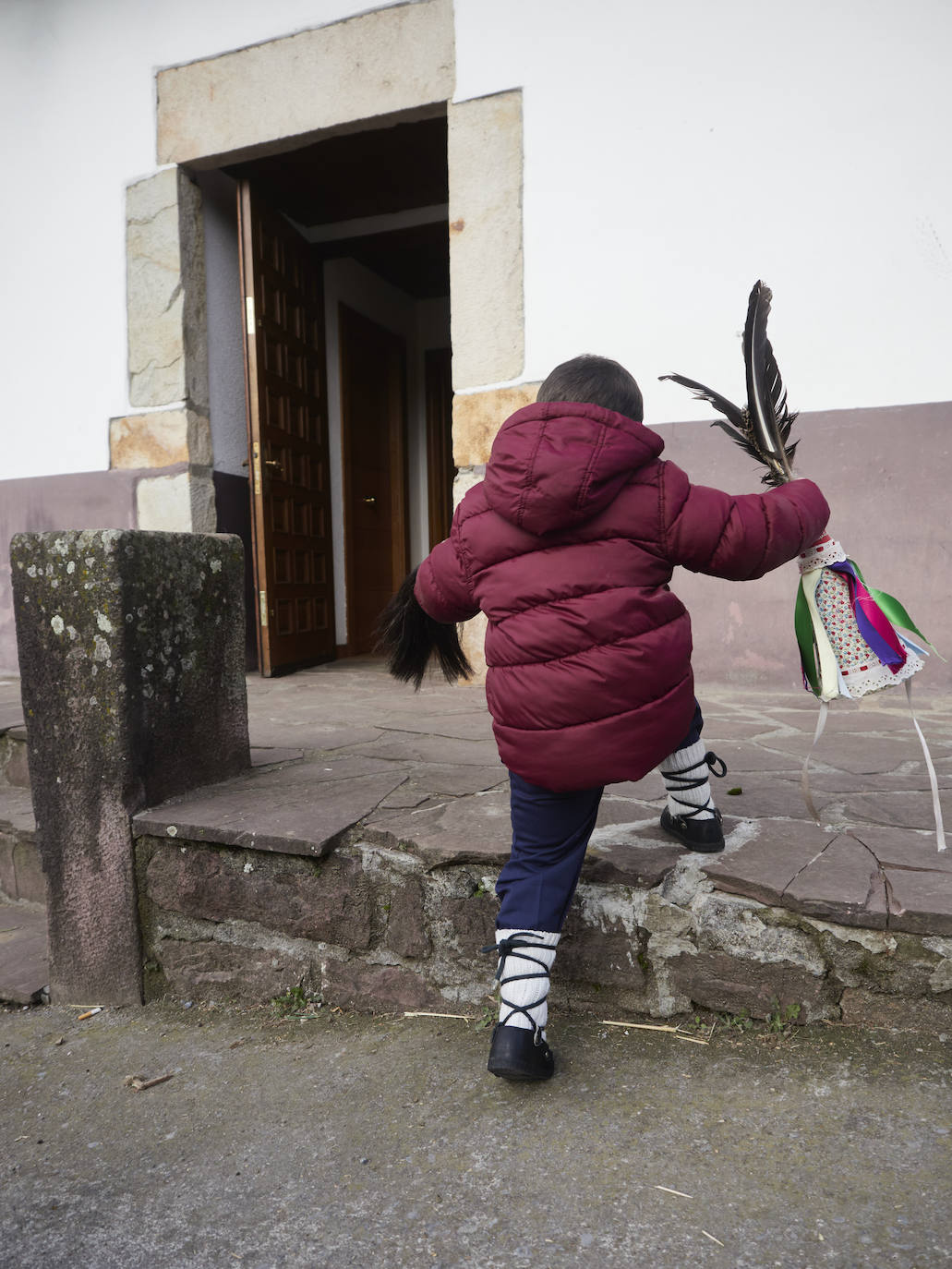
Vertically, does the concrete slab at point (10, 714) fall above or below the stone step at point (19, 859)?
above

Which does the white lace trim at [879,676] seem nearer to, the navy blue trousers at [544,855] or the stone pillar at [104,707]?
the navy blue trousers at [544,855]

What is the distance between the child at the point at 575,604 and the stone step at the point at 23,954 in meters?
1.40

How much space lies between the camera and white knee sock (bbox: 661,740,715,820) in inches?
73.5

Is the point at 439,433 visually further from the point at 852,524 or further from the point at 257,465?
the point at 852,524

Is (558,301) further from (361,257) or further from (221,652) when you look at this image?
(361,257)

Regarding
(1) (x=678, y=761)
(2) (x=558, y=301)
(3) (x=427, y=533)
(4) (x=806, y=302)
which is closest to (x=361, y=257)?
(3) (x=427, y=533)

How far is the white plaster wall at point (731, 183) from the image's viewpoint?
3561mm

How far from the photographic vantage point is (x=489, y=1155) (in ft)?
4.69

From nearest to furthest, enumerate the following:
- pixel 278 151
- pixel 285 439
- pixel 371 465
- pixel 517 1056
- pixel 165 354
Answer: pixel 517 1056
pixel 278 151
pixel 165 354
pixel 285 439
pixel 371 465

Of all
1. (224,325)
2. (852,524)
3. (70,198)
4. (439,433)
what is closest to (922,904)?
(852,524)

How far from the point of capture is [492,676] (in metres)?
1.65

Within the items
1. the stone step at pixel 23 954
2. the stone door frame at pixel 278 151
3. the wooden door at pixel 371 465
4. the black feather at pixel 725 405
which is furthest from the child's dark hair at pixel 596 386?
the wooden door at pixel 371 465

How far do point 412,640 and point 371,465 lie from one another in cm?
527

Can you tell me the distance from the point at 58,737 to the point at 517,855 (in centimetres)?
125
